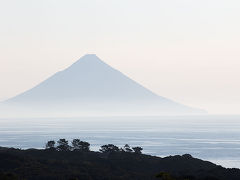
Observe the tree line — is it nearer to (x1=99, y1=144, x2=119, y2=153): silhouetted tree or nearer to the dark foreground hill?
(x1=99, y1=144, x2=119, y2=153): silhouetted tree

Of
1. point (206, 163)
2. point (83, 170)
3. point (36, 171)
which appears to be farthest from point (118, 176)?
point (206, 163)

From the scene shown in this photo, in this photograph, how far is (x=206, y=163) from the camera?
268ft

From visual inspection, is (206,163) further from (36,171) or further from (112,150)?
(36,171)

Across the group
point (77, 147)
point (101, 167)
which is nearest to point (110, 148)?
point (77, 147)

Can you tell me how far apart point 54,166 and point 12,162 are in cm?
494

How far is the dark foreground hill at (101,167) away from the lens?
2613 inches

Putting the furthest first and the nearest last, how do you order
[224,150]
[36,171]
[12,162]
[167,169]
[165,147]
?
1. [165,147]
2. [224,150]
3. [167,169]
4. [12,162]
5. [36,171]

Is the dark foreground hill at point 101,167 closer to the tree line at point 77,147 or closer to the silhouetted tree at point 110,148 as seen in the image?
the silhouetted tree at point 110,148

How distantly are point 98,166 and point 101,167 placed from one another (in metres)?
0.63

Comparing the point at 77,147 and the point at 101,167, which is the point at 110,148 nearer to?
the point at 77,147

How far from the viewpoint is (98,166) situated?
75.7 m

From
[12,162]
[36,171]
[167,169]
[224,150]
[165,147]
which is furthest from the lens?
[165,147]

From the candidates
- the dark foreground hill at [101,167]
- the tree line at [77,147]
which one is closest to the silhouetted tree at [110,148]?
A: the tree line at [77,147]

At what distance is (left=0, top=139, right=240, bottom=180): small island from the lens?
66250 millimetres
